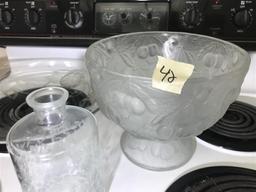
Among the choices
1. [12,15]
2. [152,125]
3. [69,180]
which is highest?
[12,15]

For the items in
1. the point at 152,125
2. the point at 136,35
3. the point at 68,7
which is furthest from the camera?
the point at 68,7

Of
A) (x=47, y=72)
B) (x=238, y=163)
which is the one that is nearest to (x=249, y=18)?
(x=238, y=163)

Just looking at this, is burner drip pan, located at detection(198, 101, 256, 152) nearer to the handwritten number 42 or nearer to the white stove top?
the white stove top

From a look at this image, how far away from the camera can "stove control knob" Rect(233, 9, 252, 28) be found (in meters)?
0.74

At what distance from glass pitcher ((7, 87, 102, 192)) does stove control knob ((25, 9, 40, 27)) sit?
32 centimetres

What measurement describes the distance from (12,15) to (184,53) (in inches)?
16.2

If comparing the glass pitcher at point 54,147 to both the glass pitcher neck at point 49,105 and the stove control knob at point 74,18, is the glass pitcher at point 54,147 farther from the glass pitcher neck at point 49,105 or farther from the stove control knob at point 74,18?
the stove control knob at point 74,18

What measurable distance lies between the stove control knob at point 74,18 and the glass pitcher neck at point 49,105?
0.30m

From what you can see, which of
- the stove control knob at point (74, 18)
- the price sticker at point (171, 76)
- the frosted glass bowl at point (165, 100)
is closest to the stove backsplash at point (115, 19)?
the stove control knob at point (74, 18)

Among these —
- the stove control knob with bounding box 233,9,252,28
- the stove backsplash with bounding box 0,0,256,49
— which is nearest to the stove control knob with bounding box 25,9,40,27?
the stove backsplash with bounding box 0,0,256,49

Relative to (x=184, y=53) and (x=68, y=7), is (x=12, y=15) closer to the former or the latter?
(x=68, y=7)

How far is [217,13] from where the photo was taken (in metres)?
0.75

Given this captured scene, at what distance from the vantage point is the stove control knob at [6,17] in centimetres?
81

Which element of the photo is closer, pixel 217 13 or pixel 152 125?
pixel 152 125
